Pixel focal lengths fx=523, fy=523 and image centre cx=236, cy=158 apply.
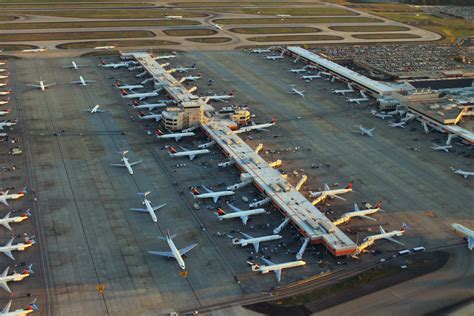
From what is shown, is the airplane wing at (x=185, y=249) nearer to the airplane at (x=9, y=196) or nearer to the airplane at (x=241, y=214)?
the airplane at (x=241, y=214)

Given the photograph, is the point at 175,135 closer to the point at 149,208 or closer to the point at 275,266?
the point at 149,208

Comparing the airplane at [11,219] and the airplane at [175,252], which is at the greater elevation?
the airplane at [11,219]

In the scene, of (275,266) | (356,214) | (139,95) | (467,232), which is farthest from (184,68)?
(467,232)

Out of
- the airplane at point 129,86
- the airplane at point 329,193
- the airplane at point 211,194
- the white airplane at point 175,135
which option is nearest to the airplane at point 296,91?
the airplane at point 129,86

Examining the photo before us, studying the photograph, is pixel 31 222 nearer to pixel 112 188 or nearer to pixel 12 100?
pixel 112 188

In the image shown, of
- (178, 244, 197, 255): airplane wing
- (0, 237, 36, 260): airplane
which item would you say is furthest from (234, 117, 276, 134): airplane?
(0, 237, 36, 260): airplane

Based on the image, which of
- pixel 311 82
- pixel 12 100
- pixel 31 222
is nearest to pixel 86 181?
pixel 31 222
